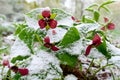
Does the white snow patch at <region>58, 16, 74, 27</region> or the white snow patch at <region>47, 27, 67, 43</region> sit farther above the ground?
the white snow patch at <region>58, 16, 74, 27</region>

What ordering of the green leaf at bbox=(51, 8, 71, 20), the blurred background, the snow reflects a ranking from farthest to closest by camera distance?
the blurred background, the green leaf at bbox=(51, 8, 71, 20), the snow

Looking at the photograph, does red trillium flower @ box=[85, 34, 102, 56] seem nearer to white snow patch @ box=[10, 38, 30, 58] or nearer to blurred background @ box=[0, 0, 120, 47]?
white snow patch @ box=[10, 38, 30, 58]

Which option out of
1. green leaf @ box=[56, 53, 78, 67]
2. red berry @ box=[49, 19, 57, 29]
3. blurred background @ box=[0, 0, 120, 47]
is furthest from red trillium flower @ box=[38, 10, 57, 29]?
blurred background @ box=[0, 0, 120, 47]

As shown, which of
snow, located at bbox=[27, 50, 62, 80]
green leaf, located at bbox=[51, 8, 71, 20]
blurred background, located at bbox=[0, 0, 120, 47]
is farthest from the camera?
blurred background, located at bbox=[0, 0, 120, 47]

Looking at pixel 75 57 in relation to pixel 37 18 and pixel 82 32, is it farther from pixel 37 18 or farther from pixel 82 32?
pixel 37 18

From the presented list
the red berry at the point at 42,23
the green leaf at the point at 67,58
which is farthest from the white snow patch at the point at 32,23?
the green leaf at the point at 67,58

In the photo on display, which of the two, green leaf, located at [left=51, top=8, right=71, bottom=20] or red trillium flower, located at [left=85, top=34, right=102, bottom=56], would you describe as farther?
green leaf, located at [left=51, top=8, right=71, bottom=20]

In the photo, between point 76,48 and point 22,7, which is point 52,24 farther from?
point 22,7
